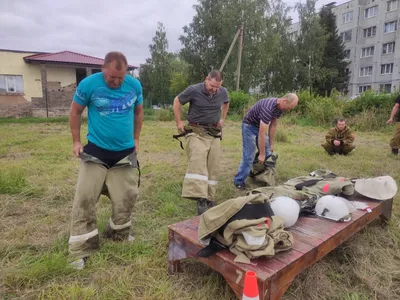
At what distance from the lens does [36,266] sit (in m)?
2.27

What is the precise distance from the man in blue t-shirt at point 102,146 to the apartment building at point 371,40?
35.2 meters

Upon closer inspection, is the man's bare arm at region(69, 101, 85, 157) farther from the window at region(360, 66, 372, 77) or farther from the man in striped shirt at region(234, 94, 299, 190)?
the window at region(360, 66, 372, 77)

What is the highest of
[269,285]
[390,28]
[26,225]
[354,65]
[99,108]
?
[390,28]

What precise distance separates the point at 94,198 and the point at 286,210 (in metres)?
1.55

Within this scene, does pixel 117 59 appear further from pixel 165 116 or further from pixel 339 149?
pixel 165 116

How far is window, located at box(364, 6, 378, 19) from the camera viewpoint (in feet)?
119

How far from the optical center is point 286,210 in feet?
7.89

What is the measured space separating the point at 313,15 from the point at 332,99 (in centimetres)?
2050

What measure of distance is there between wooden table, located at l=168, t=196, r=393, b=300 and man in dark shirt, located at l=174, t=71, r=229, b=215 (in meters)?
1.08

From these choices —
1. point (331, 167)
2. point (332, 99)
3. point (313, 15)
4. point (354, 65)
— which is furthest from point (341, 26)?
point (331, 167)

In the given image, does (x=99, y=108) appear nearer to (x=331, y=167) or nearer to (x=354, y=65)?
(x=331, y=167)

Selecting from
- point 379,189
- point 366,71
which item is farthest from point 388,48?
point 379,189

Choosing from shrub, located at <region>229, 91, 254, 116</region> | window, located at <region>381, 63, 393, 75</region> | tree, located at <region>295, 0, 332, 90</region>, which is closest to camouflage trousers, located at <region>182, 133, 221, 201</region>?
shrub, located at <region>229, 91, 254, 116</region>

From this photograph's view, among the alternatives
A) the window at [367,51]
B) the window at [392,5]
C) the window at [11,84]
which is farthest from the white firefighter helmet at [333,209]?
the window at [367,51]
